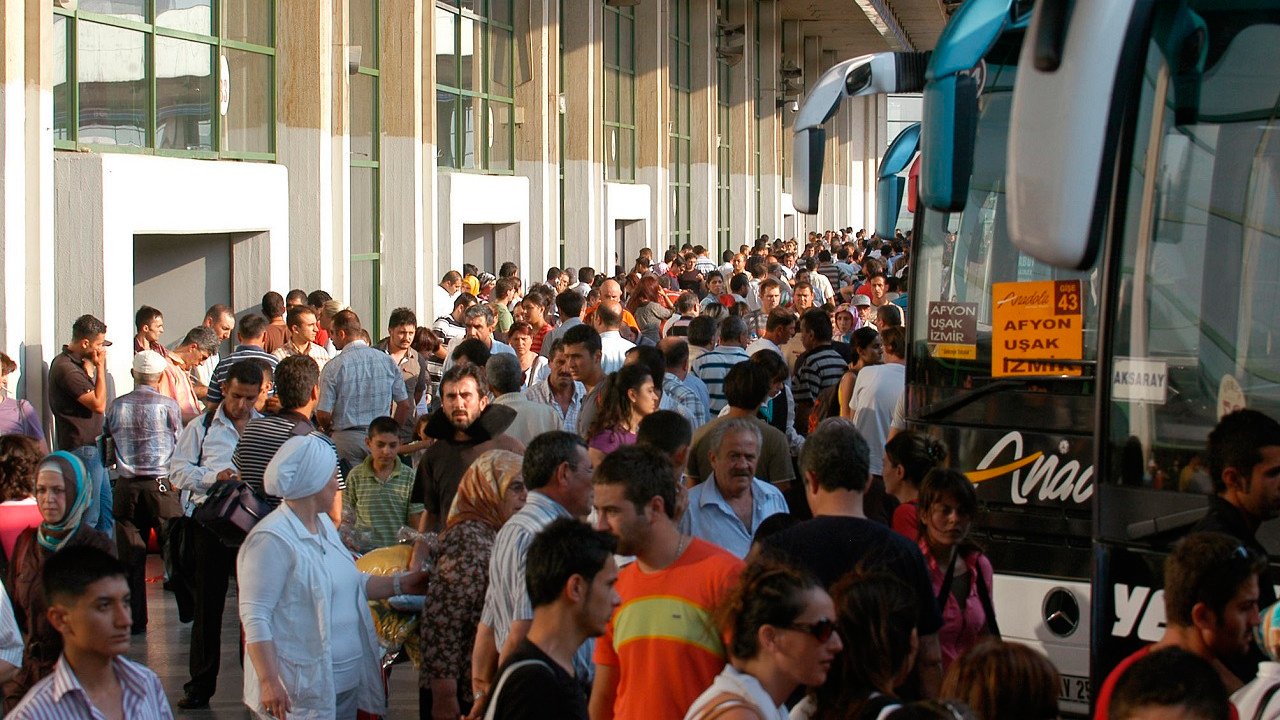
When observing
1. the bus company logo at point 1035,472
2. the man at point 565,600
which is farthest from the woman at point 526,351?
the man at point 565,600

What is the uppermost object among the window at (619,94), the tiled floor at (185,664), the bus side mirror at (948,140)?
the window at (619,94)

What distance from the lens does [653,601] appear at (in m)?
4.56

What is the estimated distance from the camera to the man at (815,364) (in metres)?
11.2

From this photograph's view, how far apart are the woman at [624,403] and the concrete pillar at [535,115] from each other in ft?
55.7

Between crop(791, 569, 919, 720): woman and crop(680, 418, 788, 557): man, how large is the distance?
2.34 m

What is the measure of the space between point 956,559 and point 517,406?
305cm

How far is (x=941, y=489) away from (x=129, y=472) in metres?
5.68

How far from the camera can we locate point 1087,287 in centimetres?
659

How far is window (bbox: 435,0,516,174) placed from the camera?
2156 centimetres

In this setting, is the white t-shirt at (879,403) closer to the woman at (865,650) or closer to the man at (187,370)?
the man at (187,370)

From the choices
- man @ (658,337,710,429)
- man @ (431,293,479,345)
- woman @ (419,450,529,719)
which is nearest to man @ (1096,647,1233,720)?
woman @ (419,450,529,719)

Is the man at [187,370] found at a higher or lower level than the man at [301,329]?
lower

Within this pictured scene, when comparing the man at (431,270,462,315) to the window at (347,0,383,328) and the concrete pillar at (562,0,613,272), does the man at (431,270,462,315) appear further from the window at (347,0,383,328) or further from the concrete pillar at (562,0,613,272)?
the concrete pillar at (562,0,613,272)

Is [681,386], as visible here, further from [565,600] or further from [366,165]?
[366,165]
